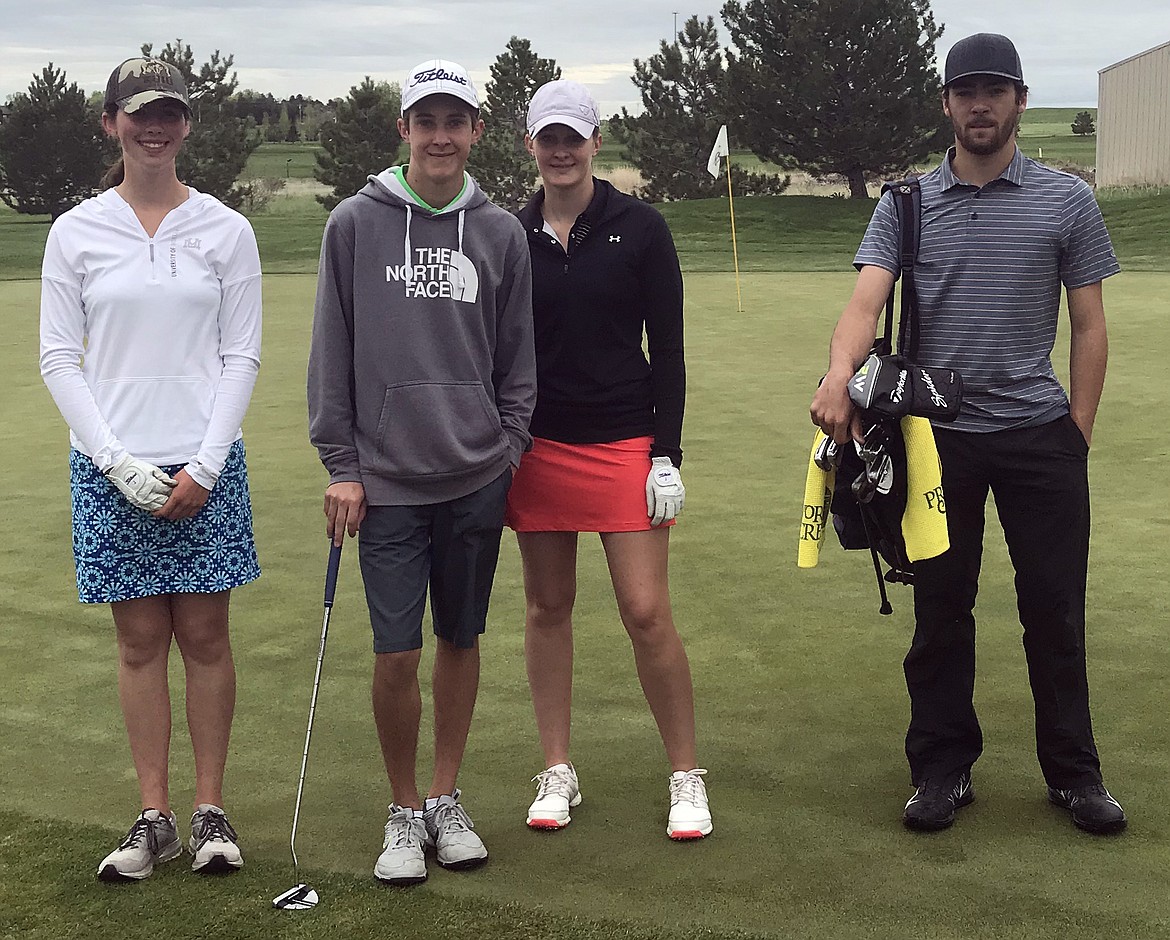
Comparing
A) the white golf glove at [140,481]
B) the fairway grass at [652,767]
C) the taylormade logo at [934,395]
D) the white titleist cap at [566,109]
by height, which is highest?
the white titleist cap at [566,109]

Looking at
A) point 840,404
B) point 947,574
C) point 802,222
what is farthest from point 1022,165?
point 802,222

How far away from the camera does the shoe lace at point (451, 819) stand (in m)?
3.65

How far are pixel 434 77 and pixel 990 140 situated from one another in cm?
130

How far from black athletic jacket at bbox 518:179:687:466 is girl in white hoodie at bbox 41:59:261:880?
0.71 m

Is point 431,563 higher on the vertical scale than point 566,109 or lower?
lower

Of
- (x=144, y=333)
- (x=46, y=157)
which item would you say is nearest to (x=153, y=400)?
(x=144, y=333)

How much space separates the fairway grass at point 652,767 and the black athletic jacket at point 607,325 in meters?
0.98

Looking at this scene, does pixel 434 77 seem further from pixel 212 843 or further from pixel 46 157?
pixel 46 157

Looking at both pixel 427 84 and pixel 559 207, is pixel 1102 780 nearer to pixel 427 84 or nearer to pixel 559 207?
pixel 559 207

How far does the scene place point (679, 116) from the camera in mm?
49312

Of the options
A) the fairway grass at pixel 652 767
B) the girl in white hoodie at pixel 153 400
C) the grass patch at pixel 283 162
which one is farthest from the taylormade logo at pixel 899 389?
the grass patch at pixel 283 162

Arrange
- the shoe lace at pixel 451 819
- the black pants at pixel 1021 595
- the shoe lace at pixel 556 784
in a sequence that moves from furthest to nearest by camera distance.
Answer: the shoe lace at pixel 556 784 < the black pants at pixel 1021 595 < the shoe lace at pixel 451 819

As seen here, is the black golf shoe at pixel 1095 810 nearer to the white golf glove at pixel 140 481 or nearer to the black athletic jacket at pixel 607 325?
the black athletic jacket at pixel 607 325

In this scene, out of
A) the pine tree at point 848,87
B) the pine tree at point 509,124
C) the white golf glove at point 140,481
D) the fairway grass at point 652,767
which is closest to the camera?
the fairway grass at point 652,767
